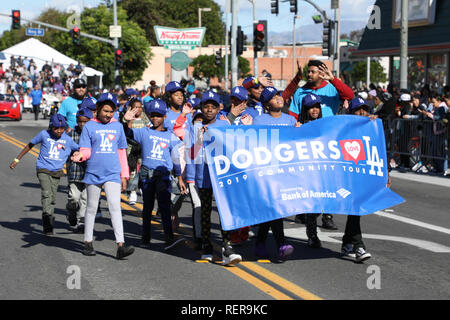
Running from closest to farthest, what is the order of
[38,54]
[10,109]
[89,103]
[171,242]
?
[171,242] → [89,103] → [10,109] → [38,54]

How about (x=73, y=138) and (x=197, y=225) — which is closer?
(x=197, y=225)

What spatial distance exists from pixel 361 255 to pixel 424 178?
1012 cm

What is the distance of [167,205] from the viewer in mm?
8992

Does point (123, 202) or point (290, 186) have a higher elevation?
point (290, 186)

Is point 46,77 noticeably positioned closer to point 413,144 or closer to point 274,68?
point 413,144

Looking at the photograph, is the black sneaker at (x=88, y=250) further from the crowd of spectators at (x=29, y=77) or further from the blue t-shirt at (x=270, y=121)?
the crowd of spectators at (x=29, y=77)

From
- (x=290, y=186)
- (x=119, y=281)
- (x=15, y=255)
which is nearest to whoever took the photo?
(x=119, y=281)

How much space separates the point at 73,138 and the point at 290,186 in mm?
4091

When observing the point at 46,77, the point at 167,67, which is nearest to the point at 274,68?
the point at 167,67

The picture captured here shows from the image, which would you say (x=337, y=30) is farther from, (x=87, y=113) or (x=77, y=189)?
(x=77, y=189)

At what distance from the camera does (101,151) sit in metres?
8.49

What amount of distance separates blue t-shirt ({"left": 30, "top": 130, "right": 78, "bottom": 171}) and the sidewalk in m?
9.44

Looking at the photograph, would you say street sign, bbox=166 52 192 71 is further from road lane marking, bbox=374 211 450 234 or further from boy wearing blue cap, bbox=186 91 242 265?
boy wearing blue cap, bbox=186 91 242 265

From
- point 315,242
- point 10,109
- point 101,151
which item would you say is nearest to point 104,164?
point 101,151
